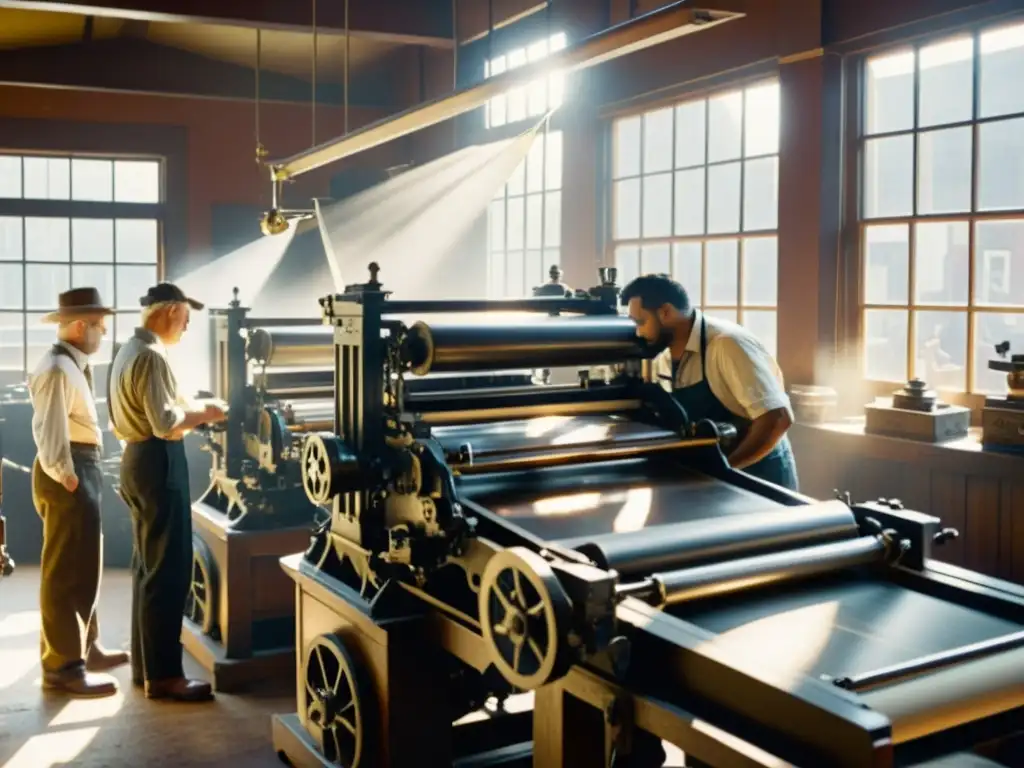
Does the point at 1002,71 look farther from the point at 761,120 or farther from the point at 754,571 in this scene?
the point at 754,571

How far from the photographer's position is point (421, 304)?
2641 mm

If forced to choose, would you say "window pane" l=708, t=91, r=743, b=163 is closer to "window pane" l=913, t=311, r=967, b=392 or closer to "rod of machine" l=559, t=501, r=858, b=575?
"window pane" l=913, t=311, r=967, b=392

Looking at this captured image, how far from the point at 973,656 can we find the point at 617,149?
4.17 m

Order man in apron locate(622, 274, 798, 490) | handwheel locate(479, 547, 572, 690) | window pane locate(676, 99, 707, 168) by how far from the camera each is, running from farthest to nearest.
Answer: window pane locate(676, 99, 707, 168) < man in apron locate(622, 274, 798, 490) < handwheel locate(479, 547, 572, 690)

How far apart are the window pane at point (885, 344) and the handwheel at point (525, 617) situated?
2650mm

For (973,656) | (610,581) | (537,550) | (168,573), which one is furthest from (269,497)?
(973,656)

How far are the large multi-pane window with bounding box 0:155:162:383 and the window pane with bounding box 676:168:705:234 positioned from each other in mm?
3871

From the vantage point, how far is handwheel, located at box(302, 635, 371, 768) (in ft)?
8.33

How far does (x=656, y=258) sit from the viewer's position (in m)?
5.40

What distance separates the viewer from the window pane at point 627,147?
5480 mm

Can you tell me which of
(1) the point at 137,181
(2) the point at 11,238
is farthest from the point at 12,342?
(1) the point at 137,181

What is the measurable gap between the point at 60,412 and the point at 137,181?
4.19 m

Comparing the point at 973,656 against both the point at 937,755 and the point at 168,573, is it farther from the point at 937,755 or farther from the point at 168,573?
the point at 168,573

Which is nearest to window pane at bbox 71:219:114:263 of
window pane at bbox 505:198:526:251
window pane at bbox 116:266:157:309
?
window pane at bbox 116:266:157:309
